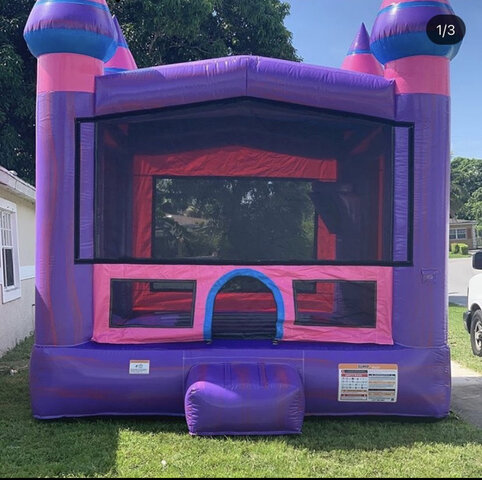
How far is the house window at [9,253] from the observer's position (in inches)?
297

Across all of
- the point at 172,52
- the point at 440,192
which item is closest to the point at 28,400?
the point at 440,192

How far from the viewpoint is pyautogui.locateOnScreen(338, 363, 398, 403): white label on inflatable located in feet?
13.9

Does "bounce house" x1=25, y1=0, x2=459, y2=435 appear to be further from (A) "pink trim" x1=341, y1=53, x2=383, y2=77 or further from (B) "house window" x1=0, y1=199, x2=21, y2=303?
(B) "house window" x1=0, y1=199, x2=21, y2=303

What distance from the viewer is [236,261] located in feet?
14.6

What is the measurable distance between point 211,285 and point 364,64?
3.55m

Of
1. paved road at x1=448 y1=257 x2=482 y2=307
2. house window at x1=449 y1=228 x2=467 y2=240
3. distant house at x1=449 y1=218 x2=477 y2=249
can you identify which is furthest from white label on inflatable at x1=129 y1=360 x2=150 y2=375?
house window at x1=449 y1=228 x2=467 y2=240

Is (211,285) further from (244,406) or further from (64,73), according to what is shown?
(64,73)

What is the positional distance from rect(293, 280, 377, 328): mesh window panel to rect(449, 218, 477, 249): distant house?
52773mm

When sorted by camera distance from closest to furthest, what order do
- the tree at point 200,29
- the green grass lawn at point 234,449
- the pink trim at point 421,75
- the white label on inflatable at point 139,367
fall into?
the green grass lawn at point 234,449, the white label on inflatable at point 139,367, the pink trim at point 421,75, the tree at point 200,29

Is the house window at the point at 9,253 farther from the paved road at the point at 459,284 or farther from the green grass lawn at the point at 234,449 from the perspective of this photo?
the paved road at the point at 459,284

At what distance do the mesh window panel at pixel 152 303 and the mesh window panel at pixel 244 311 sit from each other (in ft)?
0.84

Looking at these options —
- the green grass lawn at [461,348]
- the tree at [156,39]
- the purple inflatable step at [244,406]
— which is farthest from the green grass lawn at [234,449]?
the tree at [156,39]

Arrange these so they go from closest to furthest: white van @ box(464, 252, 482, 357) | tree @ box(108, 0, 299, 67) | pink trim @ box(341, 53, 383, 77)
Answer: pink trim @ box(341, 53, 383, 77) < white van @ box(464, 252, 482, 357) < tree @ box(108, 0, 299, 67)

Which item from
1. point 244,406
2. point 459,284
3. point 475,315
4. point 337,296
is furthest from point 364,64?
point 459,284
